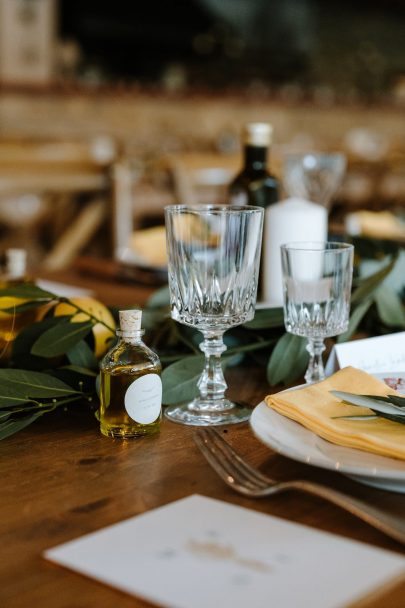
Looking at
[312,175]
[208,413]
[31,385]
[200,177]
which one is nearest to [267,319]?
[208,413]

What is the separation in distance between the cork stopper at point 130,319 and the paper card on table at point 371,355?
235 mm

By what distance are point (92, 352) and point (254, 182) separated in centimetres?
50

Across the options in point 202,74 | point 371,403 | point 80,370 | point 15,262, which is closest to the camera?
point 371,403

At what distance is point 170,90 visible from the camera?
20.9ft

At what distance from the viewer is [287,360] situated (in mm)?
921

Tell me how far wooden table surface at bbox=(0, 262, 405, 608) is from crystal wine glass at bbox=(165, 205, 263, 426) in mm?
85

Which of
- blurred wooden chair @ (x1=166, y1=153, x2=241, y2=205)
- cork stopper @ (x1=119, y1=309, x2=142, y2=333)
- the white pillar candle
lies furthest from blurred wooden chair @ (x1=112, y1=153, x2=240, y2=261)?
cork stopper @ (x1=119, y1=309, x2=142, y2=333)

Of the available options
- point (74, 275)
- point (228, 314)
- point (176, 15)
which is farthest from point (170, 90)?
point (228, 314)

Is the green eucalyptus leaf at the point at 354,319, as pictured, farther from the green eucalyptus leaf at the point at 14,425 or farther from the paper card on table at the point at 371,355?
the green eucalyptus leaf at the point at 14,425

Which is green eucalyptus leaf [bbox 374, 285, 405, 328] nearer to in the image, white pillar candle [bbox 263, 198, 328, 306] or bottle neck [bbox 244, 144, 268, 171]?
white pillar candle [bbox 263, 198, 328, 306]

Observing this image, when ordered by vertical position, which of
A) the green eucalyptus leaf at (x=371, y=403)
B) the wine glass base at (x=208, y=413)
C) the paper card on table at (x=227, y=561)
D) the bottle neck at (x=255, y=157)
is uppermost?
the bottle neck at (x=255, y=157)

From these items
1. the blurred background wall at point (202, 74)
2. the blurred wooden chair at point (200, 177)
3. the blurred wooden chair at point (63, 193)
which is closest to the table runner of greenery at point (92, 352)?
the blurred wooden chair at point (63, 193)

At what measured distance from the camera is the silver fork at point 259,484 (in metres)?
0.57

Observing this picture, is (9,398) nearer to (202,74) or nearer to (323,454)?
(323,454)
